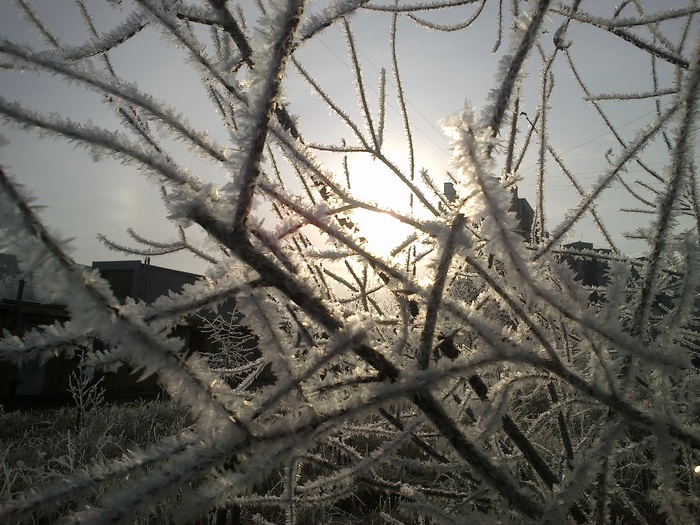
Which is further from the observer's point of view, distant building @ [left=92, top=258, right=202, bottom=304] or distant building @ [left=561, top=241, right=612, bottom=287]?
distant building @ [left=92, top=258, right=202, bottom=304]

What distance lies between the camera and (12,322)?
8016 millimetres

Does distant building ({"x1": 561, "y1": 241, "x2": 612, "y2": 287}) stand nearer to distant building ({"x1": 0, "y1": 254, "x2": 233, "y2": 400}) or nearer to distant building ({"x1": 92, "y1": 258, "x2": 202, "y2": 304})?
distant building ({"x1": 0, "y1": 254, "x2": 233, "y2": 400})

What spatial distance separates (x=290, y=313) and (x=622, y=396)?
0.46 meters

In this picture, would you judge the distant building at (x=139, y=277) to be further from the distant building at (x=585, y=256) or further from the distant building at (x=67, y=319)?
the distant building at (x=585, y=256)

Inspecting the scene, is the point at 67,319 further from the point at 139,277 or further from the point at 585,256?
the point at 585,256

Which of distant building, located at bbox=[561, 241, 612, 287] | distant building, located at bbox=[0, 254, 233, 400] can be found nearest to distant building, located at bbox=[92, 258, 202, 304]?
distant building, located at bbox=[0, 254, 233, 400]

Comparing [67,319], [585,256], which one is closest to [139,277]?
[67,319]

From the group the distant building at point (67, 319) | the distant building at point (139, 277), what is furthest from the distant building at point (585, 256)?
the distant building at point (139, 277)

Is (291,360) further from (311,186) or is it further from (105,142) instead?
(311,186)

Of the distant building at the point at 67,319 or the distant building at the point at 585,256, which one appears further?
the distant building at the point at 67,319

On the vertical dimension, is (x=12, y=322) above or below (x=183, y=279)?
below

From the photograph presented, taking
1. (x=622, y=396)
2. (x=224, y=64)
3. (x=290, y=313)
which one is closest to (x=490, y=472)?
(x=622, y=396)

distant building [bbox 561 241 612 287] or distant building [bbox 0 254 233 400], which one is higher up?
distant building [bbox 561 241 612 287]

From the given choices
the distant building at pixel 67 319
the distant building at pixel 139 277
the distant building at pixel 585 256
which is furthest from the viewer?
the distant building at pixel 139 277
